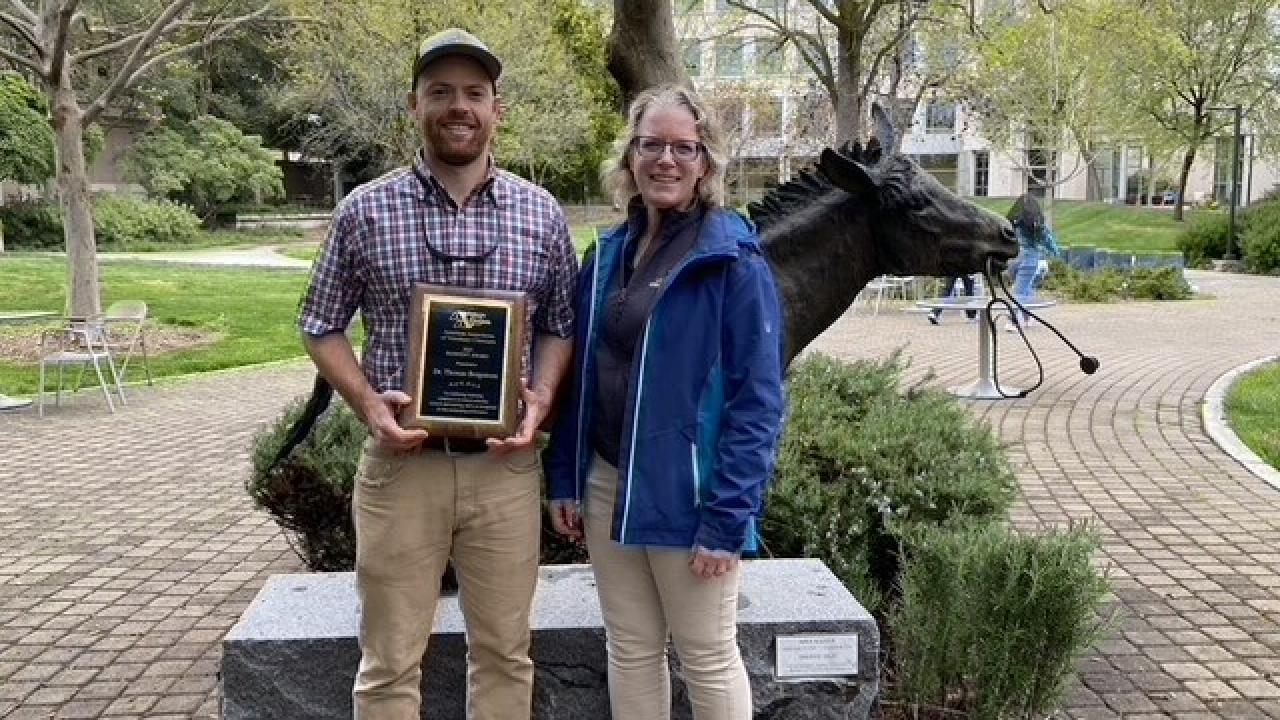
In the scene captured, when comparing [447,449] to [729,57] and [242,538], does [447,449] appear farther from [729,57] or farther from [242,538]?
[729,57]

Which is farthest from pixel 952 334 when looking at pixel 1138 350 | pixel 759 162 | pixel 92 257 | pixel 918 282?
pixel 759 162

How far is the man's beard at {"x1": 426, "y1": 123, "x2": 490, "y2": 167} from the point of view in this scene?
2.80 meters

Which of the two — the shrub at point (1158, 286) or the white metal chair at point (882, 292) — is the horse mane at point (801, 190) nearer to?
the white metal chair at point (882, 292)

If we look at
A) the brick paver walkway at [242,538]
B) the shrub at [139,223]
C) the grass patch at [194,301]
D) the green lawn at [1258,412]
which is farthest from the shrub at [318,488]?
the shrub at [139,223]

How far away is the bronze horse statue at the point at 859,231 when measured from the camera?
12.8ft

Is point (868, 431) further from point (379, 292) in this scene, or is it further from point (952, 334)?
point (952, 334)

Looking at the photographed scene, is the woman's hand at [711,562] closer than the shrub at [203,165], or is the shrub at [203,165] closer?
the woman's hand at [711,562]

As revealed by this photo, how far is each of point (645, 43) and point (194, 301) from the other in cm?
1570

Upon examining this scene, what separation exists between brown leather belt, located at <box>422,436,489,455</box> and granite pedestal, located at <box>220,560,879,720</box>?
982mm

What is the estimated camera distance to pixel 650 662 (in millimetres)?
3016

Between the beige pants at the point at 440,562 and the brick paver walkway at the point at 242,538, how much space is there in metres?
1.92

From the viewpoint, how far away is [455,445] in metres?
2.88

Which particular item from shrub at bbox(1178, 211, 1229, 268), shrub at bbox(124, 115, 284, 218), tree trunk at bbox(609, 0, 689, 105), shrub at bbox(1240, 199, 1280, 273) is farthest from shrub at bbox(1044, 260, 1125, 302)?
shrub at bbox(124, 115, 284, 218)

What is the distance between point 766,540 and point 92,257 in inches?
472
